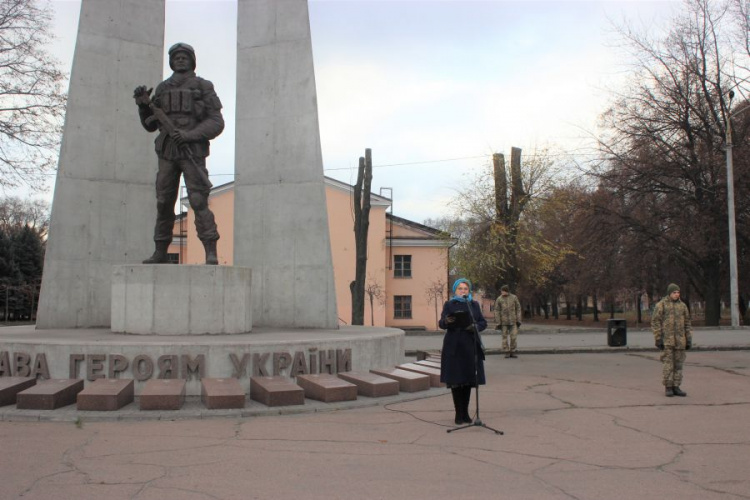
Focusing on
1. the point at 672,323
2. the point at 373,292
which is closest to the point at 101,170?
the point at 672,323

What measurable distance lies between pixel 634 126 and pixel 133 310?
86.8 feet

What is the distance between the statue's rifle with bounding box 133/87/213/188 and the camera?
1143 cm

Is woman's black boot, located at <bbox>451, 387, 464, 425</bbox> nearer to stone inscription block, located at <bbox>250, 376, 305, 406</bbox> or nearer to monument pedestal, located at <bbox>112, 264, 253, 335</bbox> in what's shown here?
stone inscription block, located at <bbox>250, 376, 305, 406</bbox>

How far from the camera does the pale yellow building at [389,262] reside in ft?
137

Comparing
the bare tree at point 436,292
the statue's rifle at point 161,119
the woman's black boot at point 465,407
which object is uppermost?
the statue's rifle at point 161,119

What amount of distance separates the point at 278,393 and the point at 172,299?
134 inches

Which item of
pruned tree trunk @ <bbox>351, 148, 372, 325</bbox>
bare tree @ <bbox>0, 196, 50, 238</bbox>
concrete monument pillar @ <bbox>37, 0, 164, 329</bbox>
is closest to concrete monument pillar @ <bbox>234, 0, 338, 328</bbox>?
concrete monument pillar @ <bbox>37, 0, 164, 329</bbox>

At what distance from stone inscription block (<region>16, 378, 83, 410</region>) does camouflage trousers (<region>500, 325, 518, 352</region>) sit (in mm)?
10467

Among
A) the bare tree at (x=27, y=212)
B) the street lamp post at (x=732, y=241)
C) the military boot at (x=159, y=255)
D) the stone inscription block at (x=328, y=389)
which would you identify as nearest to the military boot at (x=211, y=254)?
the military boot at (x=159, y=255)

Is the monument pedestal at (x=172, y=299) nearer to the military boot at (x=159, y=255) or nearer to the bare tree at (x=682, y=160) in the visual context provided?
the military boot at (x=159, y=255)

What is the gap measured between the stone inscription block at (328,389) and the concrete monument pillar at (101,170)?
618 cm

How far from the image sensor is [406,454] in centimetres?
598

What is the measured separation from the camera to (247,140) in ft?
45.7

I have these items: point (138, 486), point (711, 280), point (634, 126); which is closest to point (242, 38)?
point (138, 486)
